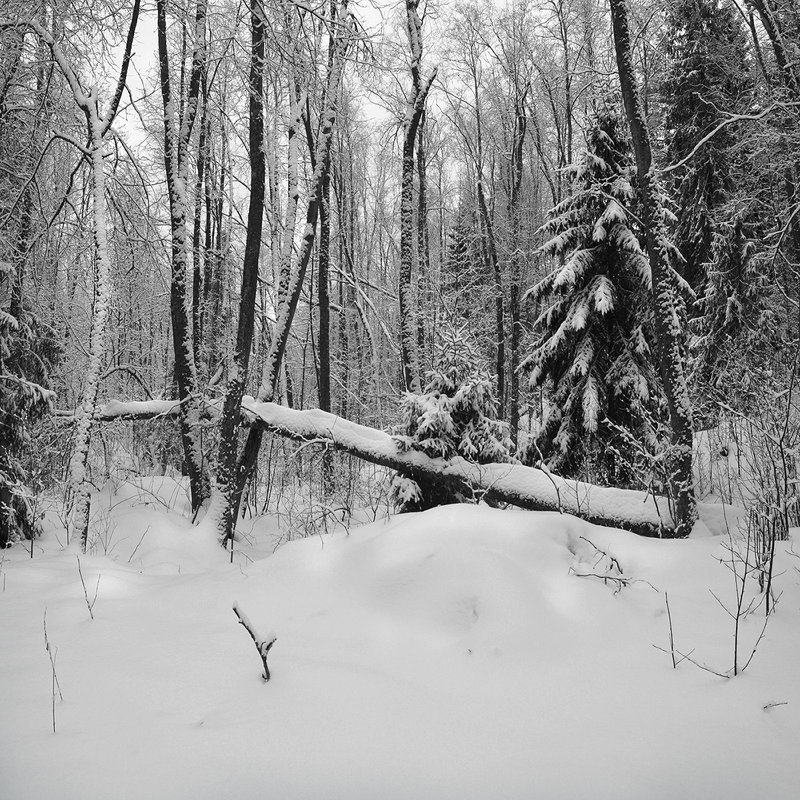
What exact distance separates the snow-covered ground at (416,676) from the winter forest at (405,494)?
2 cm

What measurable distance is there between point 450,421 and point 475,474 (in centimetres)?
68

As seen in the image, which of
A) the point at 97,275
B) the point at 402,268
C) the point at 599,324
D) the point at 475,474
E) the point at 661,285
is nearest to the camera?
the point at 661,285

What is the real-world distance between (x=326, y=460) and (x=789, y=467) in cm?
708

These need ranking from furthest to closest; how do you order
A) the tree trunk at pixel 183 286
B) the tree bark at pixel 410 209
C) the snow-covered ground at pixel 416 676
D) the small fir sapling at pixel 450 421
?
the tree bark at pixel 410 209 → the tree trunk at pixel 183 286 → the small fir sapling at pixel 450 421 → the snow-covered ground at pixel 416 676

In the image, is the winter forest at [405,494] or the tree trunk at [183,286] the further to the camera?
the tree trunk at [183,286]

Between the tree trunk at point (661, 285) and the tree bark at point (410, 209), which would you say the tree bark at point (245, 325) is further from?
the tree trunk at point (661, 285)

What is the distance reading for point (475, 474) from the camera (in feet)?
19.5

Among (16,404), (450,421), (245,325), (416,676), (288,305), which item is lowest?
(416,676)

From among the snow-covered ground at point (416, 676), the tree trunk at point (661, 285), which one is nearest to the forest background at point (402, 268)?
the tree trunk at point (661, 285)

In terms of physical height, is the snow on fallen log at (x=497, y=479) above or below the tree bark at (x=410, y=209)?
below

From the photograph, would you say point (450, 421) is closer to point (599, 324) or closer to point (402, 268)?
point (599, 324)

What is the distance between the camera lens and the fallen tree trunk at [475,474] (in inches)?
197

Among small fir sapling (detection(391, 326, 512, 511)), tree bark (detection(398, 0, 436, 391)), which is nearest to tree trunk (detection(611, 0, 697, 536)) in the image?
small fir sapling (detection(391, 326, 512, 511))

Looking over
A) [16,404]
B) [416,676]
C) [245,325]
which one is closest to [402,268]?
[245,325]
